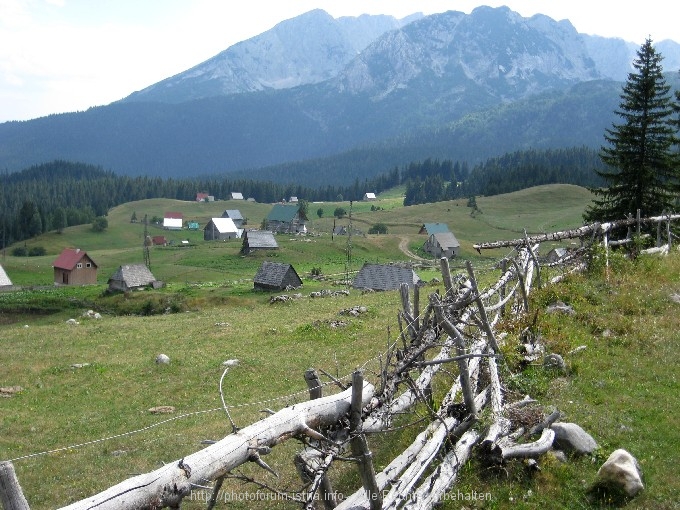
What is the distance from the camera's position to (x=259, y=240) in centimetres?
10950

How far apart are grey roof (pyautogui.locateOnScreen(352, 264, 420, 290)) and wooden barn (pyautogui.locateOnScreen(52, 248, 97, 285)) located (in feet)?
164

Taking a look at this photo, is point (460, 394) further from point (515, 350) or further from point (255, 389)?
point (255, 389)

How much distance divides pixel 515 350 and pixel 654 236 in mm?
22375

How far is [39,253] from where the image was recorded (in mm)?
135250

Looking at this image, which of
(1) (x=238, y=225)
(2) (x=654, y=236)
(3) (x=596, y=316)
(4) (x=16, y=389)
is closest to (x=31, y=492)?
(4) (x=16, y=389)

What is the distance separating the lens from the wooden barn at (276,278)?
64.1 metres

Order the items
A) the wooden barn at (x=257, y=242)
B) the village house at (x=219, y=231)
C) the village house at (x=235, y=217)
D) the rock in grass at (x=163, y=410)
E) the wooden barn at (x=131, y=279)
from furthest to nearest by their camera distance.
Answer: the village house at (x=235, y=217)
the village house at (x=219, y=231)
the wooden barn at (x=257, y=242)
the wooden barn at (x=131, y=279)
the rock in grass at (x=163, y=410)

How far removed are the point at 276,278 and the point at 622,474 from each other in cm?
5585

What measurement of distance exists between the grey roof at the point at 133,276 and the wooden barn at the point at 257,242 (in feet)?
98.5

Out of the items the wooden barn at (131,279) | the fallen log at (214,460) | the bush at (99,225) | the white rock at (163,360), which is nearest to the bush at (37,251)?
the bush at (99,225)

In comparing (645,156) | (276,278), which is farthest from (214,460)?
(276,278)

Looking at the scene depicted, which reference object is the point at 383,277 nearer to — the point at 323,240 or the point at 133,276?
the point at 133,276

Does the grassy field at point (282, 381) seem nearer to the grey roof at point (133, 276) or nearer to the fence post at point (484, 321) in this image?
the fence post at point (484, 321)

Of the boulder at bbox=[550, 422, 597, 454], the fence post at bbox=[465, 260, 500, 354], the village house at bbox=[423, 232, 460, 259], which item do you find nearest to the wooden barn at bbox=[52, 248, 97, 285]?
the village house at bbox=[423, 232, 460, 259]
